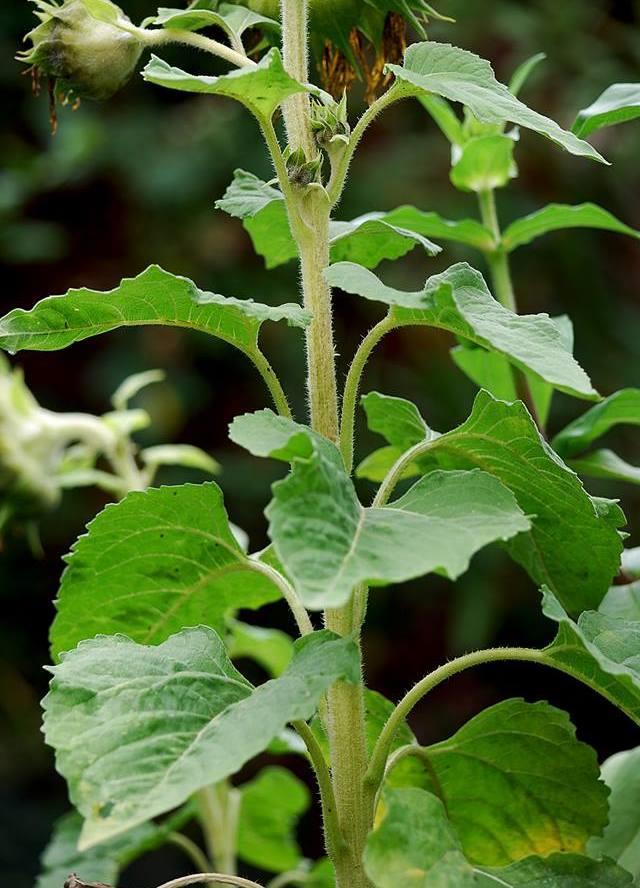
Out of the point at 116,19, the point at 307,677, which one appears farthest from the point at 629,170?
the point at 307,677

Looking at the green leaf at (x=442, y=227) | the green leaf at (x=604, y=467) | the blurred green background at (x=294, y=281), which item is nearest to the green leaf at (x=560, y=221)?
the green leaf at (x=442, y=227)

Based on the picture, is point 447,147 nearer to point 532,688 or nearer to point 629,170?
point 629,170

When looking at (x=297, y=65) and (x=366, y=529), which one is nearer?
(x=366, y=529)

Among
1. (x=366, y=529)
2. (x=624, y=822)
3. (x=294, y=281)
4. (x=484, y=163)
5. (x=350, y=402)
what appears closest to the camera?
(x=366, y=529)

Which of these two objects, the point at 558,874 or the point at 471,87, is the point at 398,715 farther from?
the point at 471,87

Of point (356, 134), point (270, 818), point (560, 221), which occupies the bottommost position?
point (270, 818)

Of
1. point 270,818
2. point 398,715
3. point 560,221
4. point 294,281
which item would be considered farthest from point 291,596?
point 294,281
